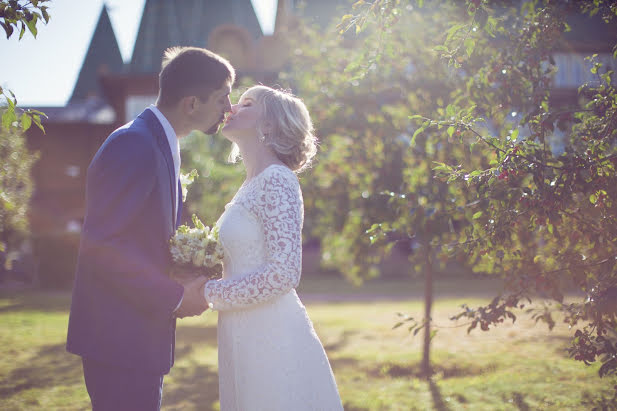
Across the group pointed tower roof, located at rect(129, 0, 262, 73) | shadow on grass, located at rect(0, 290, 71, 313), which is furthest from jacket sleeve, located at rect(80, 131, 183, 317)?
pointed tower roof, located at rect(129, 0, 262, 73)

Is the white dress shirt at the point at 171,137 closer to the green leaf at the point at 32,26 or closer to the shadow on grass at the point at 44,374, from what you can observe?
the green leaf at the point at 32,26

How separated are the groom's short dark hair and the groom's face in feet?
0.11

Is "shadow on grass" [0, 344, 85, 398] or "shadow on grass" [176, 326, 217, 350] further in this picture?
"shadow on grass" [176, 326, 217, 350]

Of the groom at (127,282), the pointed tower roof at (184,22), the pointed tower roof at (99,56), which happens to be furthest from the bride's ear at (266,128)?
the pointed tower roof at (99,56)

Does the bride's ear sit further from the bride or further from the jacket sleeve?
the jacket sleeve

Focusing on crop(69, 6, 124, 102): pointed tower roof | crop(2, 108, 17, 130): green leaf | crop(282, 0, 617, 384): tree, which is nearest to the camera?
crop(2, 108, 17, 130): green leaf

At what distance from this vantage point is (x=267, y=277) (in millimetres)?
2941

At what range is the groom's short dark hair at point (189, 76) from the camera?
3.06 m

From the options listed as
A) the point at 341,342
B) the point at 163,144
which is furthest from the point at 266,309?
the point at 341,342

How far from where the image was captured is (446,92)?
761 centimetres

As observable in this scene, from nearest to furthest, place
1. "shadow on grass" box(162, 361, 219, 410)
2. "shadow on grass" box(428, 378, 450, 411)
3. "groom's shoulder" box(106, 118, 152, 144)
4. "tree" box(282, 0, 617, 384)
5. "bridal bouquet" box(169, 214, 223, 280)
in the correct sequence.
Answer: "groom's shoulder" box(106, 118, 152, 144), "bridal bouquet" box(169, 214, 223, 280), "tree" box(282, 0, 617, 384), "shadow on grass" box(428, 378, 450, 411), "shadow on grass" box(162, 361, 219, 410)

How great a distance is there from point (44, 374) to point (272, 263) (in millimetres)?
6347

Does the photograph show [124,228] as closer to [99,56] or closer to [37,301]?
[37,301]

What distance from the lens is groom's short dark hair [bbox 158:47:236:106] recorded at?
10.1ft
